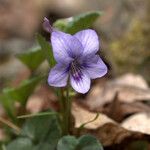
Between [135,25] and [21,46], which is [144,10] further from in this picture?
[21,46]

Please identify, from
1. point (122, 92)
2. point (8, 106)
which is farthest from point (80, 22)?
point (122, 92)

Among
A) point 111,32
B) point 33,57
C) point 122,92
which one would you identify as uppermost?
point 33,57

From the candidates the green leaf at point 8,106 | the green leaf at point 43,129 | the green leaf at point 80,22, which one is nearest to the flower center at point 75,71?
the green leaf at point 80,22

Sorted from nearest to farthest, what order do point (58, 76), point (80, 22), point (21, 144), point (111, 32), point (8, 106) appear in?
point (58, 76)
point (80, 22)
point (21, 144)
point (8, 106)
point (111, 32)

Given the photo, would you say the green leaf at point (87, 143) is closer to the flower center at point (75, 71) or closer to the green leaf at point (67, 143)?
the green leaf at point (67, 143)

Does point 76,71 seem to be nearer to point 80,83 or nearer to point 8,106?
point 80,83

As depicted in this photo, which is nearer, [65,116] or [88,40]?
[88,40]
